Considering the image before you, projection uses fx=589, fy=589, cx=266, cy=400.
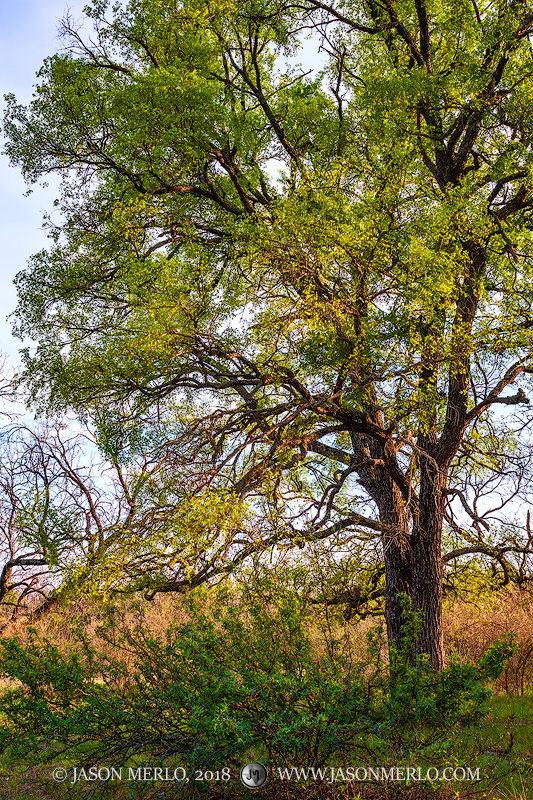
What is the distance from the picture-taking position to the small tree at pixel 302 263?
7969mm

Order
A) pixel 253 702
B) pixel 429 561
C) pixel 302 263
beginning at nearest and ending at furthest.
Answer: pixel 253 702, pixel 302 263, pixel 429 561

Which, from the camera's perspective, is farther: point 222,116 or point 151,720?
point 222,116

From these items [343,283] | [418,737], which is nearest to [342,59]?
[343,283]

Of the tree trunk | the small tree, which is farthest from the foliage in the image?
the tree trunk

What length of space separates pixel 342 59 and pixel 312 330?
531cm

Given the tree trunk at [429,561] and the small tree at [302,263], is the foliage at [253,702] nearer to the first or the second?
the small tree at [302,263]

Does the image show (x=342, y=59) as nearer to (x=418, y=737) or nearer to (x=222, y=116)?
(x=222, y=116)

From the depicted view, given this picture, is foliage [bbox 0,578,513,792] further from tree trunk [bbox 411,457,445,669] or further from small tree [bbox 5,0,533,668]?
tree trunk [bbox 411,457,445,669]

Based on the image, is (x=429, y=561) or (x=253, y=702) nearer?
(x=253, y=702)

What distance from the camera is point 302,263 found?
7.34 metres

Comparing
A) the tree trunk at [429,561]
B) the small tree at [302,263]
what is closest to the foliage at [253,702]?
the small tree at [302,263]

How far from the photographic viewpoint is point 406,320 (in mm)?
8250

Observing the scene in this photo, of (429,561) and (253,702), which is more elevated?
(429,561)

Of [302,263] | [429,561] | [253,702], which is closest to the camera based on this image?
[253,702]
